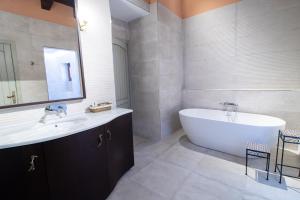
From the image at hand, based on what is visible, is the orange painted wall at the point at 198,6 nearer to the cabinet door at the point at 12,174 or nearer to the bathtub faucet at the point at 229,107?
the bathtub faucet at the point at 229,107

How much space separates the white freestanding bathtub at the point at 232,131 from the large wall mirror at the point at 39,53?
6.49 ft

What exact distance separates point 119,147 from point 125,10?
2364 mm

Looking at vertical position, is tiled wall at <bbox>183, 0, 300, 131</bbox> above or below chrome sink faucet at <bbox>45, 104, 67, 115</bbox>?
above

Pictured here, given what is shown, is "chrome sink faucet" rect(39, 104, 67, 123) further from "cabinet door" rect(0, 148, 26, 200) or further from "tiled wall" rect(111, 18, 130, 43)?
"tiled wall" rect(111, 18, 130, 43)

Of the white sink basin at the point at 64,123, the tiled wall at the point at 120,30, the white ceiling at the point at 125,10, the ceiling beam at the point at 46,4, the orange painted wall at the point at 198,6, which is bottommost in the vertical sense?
the white sink basin at the point at 64,123

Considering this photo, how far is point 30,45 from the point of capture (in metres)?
1.46

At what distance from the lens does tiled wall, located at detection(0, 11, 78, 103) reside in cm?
134

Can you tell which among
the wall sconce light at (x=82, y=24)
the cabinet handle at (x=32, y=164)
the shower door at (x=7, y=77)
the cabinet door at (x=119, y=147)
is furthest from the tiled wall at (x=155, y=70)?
the cabinet handle at (x=32, y=164)

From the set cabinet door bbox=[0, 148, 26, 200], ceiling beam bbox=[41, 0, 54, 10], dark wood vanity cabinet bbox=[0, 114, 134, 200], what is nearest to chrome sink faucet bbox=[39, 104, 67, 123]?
dark wood vanity cabinet bbox=[0, 114, 134, 200]

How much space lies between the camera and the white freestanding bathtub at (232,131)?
7.00ft

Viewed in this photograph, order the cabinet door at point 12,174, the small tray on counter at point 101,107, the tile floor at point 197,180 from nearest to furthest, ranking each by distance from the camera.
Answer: the cabinet door at point 12,174
the tile floor at point 197,180
the small tray on counter at point 101,107

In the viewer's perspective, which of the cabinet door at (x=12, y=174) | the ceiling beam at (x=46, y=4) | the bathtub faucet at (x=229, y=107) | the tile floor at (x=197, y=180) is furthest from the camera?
the bathtub faucet at (x=229, y=107)

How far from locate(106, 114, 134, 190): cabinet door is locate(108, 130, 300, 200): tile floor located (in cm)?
14

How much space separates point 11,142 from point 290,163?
3.29 metres
